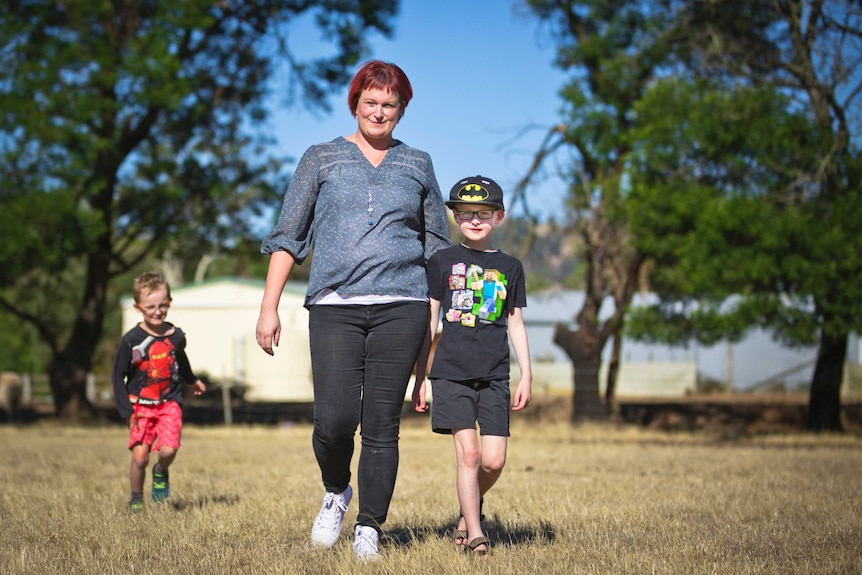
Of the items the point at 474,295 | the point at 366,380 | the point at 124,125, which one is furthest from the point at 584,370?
the point at 366,380

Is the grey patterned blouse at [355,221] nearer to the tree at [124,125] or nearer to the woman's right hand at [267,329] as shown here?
the woman's right hand at [267,329]

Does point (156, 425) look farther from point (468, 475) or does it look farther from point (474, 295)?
point (474, 295)

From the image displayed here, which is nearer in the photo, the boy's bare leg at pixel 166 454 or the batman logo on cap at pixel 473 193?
the batman logo on cap at pixel 473 193

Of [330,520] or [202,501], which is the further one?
[202,501]

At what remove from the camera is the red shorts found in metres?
6.70

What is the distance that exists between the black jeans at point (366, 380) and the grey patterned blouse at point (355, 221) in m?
0.12

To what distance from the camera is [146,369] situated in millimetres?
6730

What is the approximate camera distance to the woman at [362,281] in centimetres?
455

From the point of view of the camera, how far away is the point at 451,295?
16.0 ft

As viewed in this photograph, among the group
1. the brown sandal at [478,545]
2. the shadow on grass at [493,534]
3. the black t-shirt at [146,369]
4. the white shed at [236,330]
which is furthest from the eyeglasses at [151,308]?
the white shed at [236,330]

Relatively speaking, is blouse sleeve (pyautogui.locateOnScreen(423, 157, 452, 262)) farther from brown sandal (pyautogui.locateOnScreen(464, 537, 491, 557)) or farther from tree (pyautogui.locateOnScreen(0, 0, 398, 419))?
tree (pyautogui.locateOnScreen(0, 0, 398, 419))

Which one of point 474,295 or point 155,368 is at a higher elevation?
point 474,295

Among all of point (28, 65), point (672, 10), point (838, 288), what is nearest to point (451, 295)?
point (838, 288)

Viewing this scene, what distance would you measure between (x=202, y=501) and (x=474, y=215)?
3266 mm
